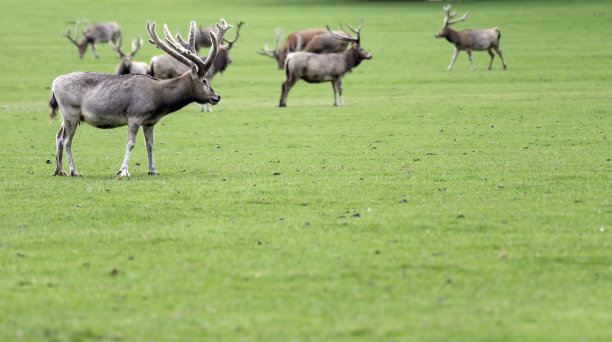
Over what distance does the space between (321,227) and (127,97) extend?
5503 millimetres

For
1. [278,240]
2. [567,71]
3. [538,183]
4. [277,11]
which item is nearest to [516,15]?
[277,11]

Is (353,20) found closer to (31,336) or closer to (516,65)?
(516,65)

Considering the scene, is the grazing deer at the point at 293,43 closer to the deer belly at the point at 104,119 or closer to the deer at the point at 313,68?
the deer at the point at 313,68

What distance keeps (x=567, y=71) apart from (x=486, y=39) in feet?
13.8

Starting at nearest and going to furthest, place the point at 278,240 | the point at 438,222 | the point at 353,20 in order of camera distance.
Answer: the point at 278,240 < the point at 438,222 < the point at 353,20

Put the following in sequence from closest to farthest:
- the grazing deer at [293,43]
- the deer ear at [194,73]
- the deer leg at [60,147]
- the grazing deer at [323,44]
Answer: the deer ear at [194,73]
the deer leg at [60,147]
the grazing deer at [323,44]
the grazing deer at [293,43]

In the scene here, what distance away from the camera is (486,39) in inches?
1548

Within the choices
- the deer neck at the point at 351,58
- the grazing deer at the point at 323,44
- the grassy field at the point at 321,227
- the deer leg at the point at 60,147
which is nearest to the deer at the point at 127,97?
the deer leg at the point at 60,147

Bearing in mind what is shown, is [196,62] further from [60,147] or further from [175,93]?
[60,147]

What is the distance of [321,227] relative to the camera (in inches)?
405

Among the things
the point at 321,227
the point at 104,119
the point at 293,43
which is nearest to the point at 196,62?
the point at 104,119

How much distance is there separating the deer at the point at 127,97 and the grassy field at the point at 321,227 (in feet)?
3.06

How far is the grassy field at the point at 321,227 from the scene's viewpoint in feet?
22.8

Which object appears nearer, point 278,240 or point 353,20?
point 278,240
